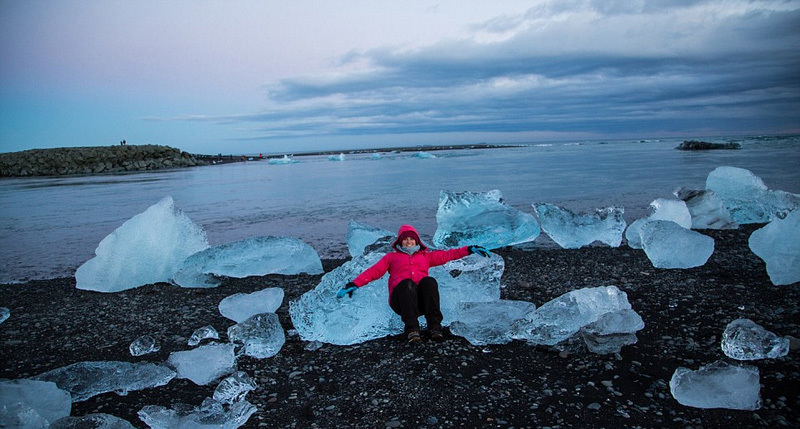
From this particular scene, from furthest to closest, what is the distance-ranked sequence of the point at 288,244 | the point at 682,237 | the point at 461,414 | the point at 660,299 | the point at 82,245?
the point at 82,245 < the point at 288,244 < the point at 682,237 < the point at 660,299 < the point at 461,414

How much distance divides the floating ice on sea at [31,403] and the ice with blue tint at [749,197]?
920 centimetres

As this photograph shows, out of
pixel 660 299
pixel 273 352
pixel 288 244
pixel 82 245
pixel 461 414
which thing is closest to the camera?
pixel 461 414

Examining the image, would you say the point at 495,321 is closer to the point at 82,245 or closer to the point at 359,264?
the point at 359,264

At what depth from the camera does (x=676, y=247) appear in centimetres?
543

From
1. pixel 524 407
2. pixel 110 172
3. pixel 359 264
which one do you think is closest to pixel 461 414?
pixel 524 407

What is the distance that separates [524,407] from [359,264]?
7.04 feet

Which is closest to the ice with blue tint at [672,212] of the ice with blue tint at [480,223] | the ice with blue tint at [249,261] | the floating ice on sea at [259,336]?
the ice with blue tint at [480,223]

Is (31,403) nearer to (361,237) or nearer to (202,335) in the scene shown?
(202,335)

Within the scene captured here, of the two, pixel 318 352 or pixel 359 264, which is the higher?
pixel 359 264

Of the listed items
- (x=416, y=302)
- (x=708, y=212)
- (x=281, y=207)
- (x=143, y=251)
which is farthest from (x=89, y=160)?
(x=708, y=212)

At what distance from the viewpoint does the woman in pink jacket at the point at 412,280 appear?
152 inches

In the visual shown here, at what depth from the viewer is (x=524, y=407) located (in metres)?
2.80

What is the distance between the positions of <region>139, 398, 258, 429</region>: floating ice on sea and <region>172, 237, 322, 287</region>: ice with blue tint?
9.55ft

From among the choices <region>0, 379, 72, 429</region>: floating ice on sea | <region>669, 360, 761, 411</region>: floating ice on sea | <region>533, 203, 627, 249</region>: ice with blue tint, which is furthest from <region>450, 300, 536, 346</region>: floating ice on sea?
<region>533, 203, 627, 249</region>: ice with blue tint
